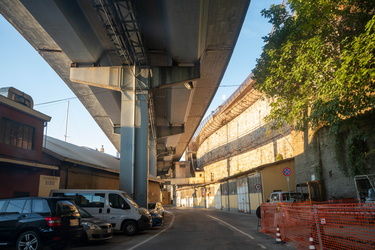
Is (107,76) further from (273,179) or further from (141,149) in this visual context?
(273,179)

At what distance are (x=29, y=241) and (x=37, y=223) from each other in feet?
1.63

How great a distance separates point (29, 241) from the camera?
8617 millimetres

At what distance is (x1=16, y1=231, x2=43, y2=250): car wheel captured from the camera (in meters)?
8.54

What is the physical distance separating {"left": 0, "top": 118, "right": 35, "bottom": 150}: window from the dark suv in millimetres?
5547

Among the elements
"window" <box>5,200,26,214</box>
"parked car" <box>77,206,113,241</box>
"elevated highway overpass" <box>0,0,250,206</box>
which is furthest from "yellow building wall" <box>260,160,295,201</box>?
"window" <box>5,200,26,214</box>

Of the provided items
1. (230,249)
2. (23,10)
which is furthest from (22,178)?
(230,249)

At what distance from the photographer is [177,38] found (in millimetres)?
16844

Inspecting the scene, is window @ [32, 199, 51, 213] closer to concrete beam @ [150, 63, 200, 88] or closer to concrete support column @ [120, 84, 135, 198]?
concrete support column @ [120, 84, 135, 198]

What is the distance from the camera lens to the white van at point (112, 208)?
14.3m

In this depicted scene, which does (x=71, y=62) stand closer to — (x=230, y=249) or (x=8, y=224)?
(x=8, y=224)

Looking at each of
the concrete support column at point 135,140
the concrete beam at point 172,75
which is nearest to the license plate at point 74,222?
the concrete support column at point 135,140

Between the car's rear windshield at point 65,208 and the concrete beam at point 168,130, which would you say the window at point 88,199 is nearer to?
the car's rear windshield at point 65,208

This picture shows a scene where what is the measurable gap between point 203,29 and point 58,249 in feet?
39.1

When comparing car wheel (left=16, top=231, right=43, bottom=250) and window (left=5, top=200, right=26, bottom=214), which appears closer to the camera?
car wheel (left=16, top=231, right=43, bottom=250)
